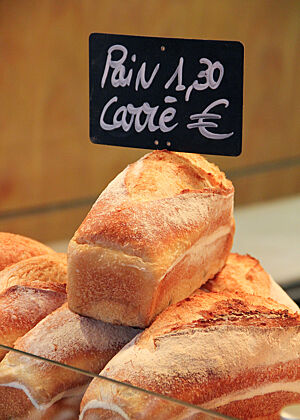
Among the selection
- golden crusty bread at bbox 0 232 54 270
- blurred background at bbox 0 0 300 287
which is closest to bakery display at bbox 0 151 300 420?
golden crusty bread at bbox 0 232 54 270

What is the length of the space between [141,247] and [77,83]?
150cm

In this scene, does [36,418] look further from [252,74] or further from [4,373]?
[252,74]

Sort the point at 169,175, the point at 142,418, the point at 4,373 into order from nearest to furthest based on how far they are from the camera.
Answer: the point at 142,418 → the point at 4,373 → the point at 169,175

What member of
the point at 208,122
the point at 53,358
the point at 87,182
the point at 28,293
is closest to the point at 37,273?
the point at 28,293

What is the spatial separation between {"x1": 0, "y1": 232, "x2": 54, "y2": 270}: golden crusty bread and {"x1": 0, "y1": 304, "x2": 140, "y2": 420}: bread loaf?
22cm

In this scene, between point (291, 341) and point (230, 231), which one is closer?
point (291, 341)

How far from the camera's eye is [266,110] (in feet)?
8.21

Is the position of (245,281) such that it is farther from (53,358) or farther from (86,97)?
(86,97)

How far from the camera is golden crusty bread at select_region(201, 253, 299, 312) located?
974 millimetres

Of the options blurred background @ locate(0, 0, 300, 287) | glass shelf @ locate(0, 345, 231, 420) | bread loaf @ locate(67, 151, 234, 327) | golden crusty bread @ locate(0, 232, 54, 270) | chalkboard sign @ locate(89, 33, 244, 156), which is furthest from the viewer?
blurred background @ locate(0, 0, 300, 287)

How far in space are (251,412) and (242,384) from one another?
0.11ft

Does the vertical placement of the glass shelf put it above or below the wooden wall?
below

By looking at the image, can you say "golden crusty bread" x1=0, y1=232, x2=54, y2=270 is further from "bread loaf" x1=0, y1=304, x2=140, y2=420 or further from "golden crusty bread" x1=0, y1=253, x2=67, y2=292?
"bread loaf" x1=0, y1=304, x2=140, y2=420

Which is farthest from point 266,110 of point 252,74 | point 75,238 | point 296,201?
point 75,238
